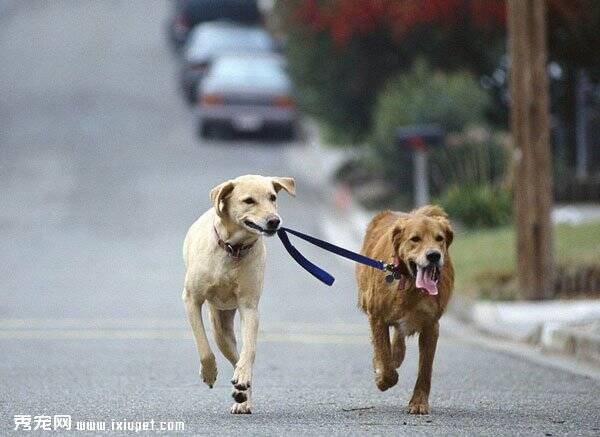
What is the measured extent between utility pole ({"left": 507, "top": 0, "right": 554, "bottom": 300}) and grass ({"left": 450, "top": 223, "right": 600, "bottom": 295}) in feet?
3.19

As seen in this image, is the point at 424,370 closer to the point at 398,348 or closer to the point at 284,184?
the point at 398,348

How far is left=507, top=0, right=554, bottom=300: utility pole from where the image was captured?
1788cm

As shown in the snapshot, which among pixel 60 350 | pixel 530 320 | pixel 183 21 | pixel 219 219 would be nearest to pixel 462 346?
pixel 530 320

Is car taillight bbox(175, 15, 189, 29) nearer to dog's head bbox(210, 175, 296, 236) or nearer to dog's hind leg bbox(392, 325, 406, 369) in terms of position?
dog's hind leg bbox(392, 325, 406, 369)

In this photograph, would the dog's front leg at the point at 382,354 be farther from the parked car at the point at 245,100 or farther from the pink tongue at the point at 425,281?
the parked car at the point at 245,100

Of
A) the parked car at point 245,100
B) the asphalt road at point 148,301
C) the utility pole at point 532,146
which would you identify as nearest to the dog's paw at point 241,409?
the asphalt road at point 148,301

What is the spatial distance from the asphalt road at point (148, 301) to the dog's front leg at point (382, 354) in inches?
11.3

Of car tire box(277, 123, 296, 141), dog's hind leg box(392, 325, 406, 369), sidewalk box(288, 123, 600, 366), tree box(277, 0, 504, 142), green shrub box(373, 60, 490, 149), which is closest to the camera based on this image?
dog's hind leg box(392, 325, 406, 369)

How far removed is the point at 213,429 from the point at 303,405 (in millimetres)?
1711

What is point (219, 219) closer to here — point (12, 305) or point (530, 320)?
point (530, 320)

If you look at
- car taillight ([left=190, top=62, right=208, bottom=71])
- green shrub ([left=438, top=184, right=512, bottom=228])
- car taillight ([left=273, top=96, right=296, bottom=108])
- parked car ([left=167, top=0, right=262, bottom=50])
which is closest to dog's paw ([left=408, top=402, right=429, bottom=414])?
green shrub ([left=438, top=184, right=512, bottom=228])

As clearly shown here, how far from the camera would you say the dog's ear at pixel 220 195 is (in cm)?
→ 980

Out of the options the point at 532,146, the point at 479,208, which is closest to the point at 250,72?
the point at 479,208

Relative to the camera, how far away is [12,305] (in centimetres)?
1989
